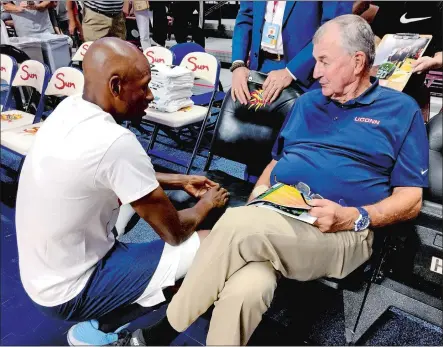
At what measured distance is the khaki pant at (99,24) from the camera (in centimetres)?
484

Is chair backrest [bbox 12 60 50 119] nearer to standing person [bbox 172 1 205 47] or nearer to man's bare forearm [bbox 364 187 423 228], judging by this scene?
man's bare forearm [bbox 364 187 423 228]

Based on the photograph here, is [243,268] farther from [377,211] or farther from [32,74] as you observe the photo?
[32,74]

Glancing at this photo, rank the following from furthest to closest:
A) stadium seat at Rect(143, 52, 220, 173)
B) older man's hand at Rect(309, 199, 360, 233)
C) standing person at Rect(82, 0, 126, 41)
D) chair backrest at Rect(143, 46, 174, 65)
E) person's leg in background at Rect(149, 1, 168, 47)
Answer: person's leg in background at Rect(149, 1, 168, 47) < standing person at Rect(82, 0, 126, 41) < chair backrest at Rect(143, 46, 174, 65) < stadium seat at Rect(143, 52, 220, 173) < older man's hand at Rect(309, 199, 360, 233)

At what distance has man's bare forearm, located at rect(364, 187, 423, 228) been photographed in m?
1.62

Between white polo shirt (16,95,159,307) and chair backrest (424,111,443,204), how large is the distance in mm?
1297

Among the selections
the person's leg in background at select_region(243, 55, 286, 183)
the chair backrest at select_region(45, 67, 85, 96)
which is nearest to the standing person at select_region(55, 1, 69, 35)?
the chair backrest at select_region(45, 67, 85, 96)

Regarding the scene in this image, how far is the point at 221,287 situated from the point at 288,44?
1776 mm

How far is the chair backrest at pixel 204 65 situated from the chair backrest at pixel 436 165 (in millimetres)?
2139

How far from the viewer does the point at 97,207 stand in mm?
1323

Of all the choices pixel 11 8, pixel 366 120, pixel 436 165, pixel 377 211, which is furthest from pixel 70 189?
pixel 11 8

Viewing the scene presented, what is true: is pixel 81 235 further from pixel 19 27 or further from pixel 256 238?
pixel 19 27

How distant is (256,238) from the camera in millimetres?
1406

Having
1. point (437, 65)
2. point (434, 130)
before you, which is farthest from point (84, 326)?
point (437, 65)

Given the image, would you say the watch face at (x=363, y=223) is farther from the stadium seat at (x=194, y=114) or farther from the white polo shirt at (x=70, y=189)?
the stadium seat at (x=194, y=114)
